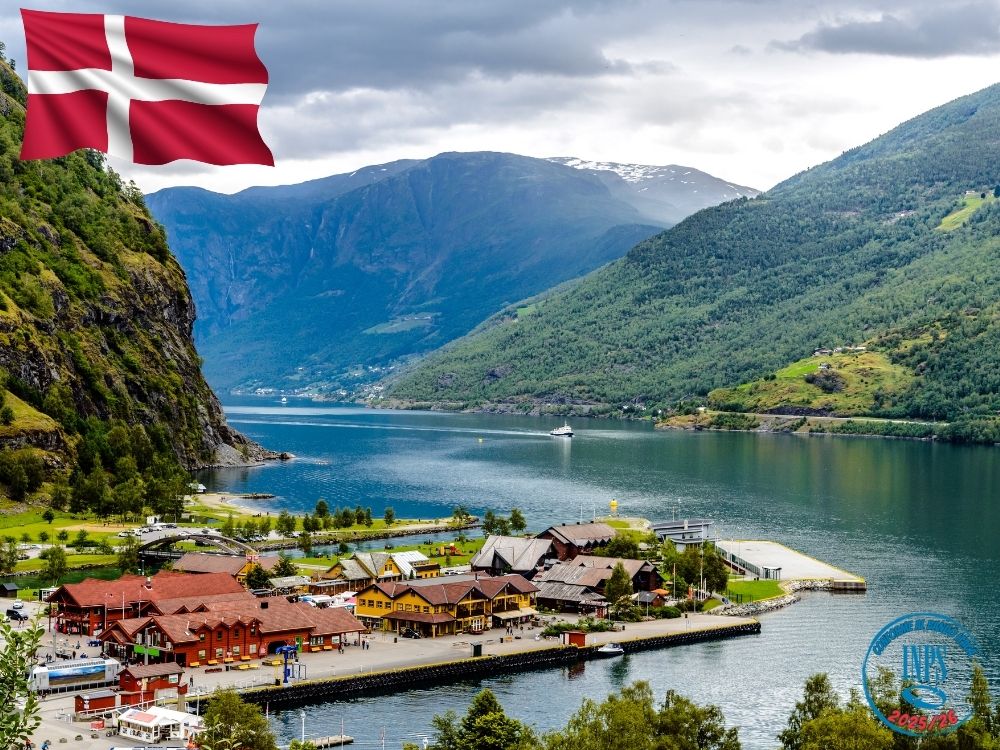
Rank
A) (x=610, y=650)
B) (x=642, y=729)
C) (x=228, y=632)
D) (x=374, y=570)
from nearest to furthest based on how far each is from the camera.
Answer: (x=642, y=729)
(x=228, y=632)
(x=610, y=650)
(x=374, y=570)

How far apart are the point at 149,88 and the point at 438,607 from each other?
207ft

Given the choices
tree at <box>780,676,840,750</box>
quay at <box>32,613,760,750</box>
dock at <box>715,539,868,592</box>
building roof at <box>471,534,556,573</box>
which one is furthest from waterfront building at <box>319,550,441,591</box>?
tree at <box>780,676,840,750</box>

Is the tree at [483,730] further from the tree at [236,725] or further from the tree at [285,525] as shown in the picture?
the tree at [285,525]

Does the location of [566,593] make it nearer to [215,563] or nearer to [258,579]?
[258,579]

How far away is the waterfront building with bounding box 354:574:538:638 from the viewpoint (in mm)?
74438

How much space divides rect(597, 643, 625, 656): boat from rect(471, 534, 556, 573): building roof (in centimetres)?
1980

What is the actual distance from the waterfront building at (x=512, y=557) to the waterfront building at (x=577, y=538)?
3494 mm

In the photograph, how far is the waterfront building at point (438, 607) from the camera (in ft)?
244

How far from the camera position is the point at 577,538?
9925cm

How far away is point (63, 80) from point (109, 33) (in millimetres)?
723

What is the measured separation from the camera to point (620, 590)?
80.2 m

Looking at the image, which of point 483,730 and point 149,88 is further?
point 483,730

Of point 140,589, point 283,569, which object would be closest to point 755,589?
point 283,569

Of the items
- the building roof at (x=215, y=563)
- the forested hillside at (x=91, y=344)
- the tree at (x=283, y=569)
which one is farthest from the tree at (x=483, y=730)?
the forested hillside at (x=91, y=344)
